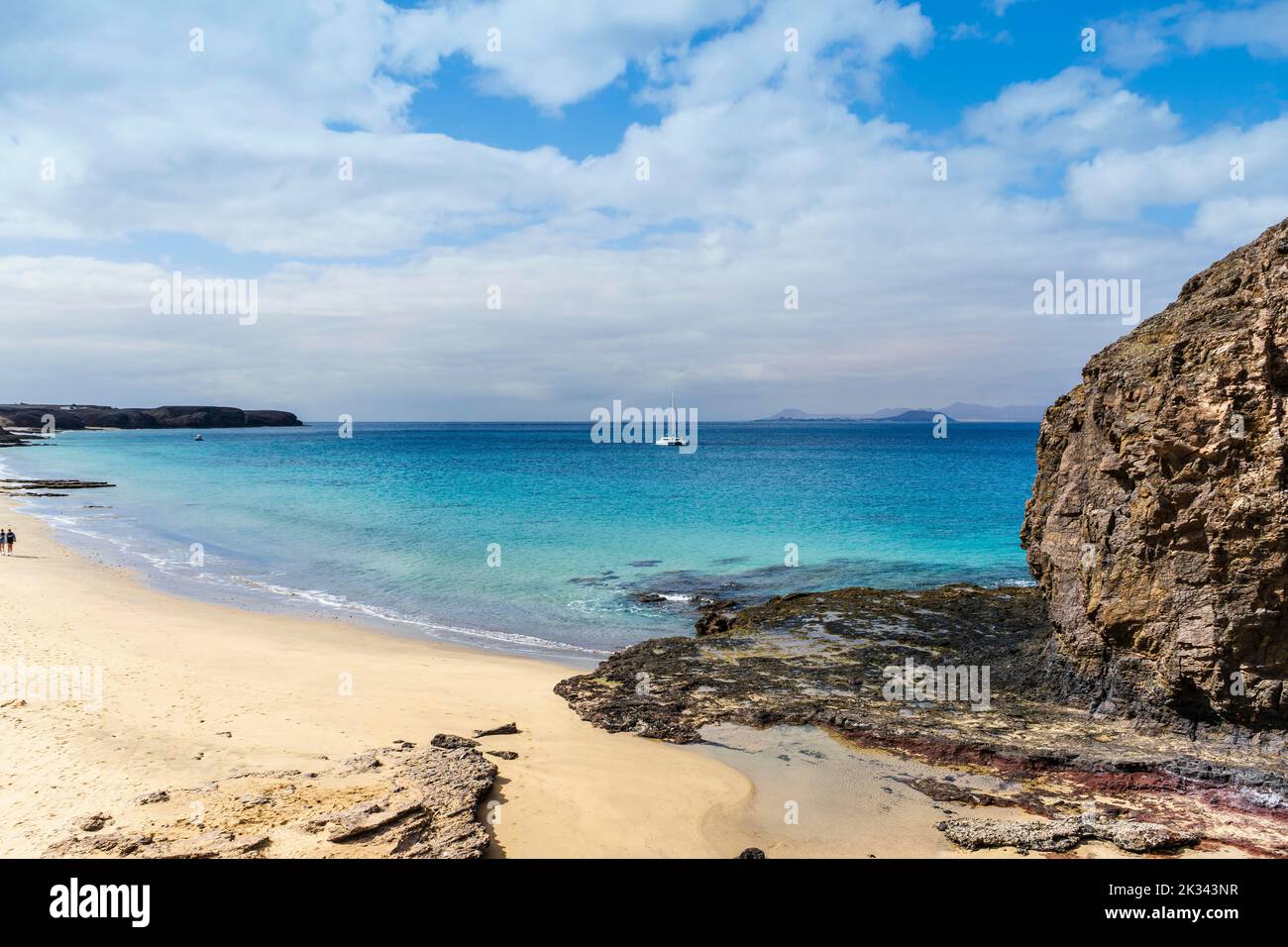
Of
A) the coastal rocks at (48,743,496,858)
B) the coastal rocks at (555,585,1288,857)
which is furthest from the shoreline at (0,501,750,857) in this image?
the coastal rocks at (555,585,1288,857)

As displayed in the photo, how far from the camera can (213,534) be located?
34188 mm

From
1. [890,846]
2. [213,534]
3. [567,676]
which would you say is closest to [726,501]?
[213,534]

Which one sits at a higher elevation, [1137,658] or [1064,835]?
[1137,658]

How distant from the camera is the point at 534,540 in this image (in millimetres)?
32031

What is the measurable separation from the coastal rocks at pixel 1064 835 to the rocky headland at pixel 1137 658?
2cm

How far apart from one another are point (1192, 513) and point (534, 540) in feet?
83.9

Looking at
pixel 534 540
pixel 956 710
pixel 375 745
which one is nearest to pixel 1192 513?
pixel 956 710

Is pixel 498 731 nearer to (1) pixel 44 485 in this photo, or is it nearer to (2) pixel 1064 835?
(2) pixel 1064 835

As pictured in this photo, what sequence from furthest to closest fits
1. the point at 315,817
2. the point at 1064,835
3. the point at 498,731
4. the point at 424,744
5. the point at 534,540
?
the point at 534,540 < the point at 498,731 < the point at 424,744 < the point at 1064,835 < the point at 315,817

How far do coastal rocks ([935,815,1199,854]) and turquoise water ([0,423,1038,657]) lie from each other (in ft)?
36.3

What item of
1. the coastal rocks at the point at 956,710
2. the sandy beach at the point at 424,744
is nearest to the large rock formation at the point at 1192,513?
the coastal rocks at the point at 956,710

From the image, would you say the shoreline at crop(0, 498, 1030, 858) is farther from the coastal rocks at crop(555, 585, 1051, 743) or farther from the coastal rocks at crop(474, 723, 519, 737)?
the coastal rocks at crop(555, 585, 1051, 743)

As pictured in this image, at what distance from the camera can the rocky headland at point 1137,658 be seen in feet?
28.6
